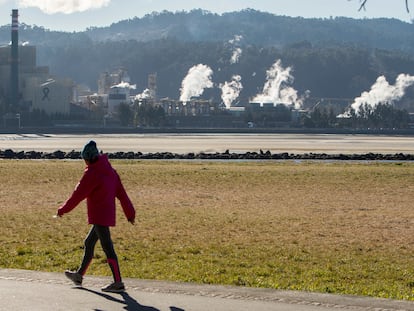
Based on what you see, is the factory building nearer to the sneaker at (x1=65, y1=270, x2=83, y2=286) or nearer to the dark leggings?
the dark leggings

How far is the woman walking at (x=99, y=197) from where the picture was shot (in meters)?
14.1

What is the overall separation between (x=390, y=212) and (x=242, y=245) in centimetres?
811

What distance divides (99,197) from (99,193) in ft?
0.20

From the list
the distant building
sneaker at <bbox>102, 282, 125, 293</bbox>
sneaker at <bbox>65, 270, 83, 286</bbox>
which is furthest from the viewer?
the distant building

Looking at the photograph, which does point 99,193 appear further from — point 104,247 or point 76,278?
point 76,278

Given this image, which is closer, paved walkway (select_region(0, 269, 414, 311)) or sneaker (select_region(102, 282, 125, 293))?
paved walkway (select_region(0, 269, 414, 311))

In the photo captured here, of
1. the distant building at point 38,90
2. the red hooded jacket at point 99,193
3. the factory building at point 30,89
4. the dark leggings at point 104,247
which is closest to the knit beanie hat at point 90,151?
the red hooded jacket at point 99,193

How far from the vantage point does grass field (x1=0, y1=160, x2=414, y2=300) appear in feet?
53.3

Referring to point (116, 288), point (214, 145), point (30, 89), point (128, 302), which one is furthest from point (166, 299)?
point (30, 89)

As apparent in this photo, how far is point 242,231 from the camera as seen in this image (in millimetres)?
22359

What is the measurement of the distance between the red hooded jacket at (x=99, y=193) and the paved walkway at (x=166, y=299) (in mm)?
1007

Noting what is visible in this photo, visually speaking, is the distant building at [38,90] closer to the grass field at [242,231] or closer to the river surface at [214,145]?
the river surface at [214,145]

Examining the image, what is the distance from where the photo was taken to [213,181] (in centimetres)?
3884

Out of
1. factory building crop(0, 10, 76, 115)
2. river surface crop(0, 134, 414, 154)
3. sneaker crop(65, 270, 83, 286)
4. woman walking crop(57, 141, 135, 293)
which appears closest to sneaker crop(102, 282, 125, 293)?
woman walking crop(57, 141, 135, 293)
